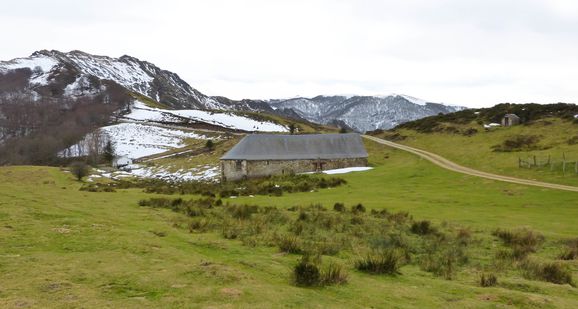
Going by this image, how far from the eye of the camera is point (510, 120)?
8488 centimetres

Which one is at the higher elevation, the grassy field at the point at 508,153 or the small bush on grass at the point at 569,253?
the grassy field at the point at 508,153

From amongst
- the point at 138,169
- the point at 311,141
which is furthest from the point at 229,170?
the point at 138,169

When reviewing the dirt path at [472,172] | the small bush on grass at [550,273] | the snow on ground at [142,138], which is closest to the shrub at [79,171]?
the dirt path at [472,172]

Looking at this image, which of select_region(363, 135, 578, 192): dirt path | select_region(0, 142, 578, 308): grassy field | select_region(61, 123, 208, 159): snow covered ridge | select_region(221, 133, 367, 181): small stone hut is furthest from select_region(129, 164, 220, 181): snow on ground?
select_region(0, 142, 578, 308): grassy field

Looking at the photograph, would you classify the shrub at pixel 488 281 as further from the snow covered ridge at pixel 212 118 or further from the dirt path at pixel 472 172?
the snow covered ridge at pixel 212 118

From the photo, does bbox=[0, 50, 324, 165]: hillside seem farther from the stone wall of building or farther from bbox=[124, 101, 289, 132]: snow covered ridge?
the stone wall of building

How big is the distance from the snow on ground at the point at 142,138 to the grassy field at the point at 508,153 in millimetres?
64650

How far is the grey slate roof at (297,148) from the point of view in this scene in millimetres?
70438

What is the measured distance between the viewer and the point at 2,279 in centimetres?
831

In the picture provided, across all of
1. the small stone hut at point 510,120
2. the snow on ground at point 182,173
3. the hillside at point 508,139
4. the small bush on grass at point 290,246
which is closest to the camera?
the small bush on grass at point 290,246

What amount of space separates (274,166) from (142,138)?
76525 millimetres

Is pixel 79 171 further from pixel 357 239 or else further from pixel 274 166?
pixel 357 239

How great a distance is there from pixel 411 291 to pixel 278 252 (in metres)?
4.72

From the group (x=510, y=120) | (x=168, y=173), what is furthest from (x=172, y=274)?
(x=510, y=120)
